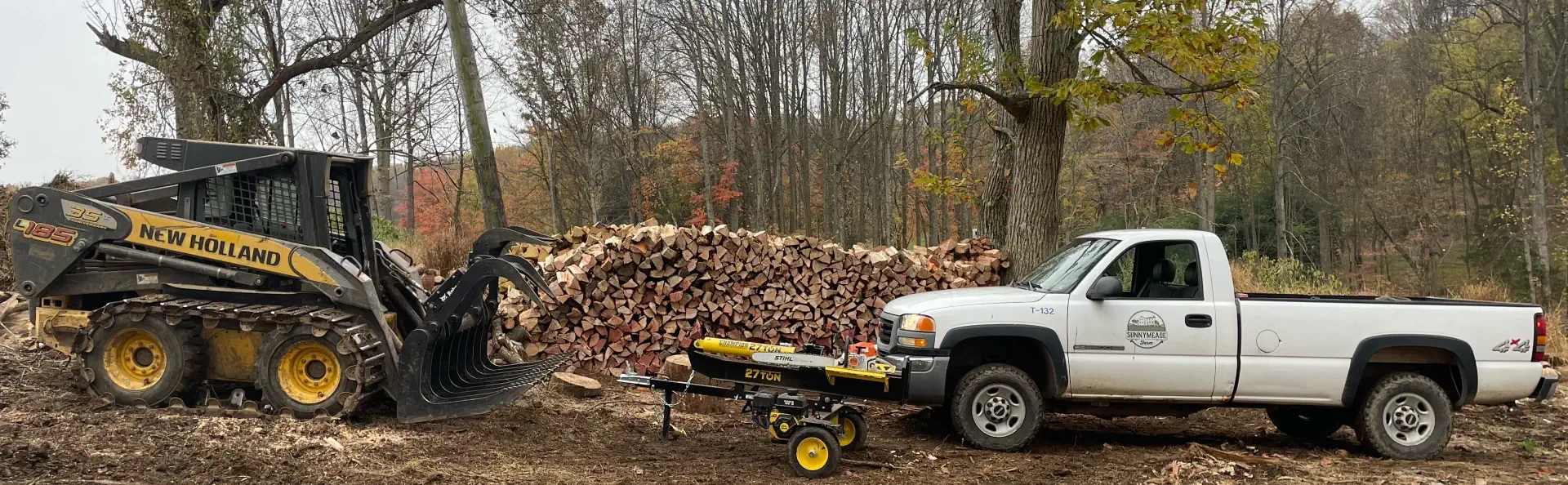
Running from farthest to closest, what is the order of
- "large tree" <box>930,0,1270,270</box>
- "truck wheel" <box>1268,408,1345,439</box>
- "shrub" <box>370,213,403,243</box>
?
"shrub" <box>370,213,403,243</box>
"large tree" <box>930,0,1270,270</box>
"truck wheel" <box>1268,408,1345,439</box>

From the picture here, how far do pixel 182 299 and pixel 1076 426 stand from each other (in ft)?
24.3

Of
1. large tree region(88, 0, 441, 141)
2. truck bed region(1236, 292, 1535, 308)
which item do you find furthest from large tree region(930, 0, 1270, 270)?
large tree region(88, 0, 441, 141)

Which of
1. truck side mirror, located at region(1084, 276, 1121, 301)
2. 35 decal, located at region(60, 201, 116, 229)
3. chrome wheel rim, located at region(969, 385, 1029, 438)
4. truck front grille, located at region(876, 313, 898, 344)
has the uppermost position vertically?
35 decal, located at region(60, 201, 116, 229)

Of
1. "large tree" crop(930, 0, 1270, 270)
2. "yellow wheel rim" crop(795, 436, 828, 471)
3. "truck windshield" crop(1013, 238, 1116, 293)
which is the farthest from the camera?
"large tree" crop(930, 0, 1270, 270)

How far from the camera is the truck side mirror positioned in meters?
6.84

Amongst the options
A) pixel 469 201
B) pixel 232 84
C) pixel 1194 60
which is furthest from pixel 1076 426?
pixel 469 201

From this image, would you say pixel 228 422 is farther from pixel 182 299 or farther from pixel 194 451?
pixel 182 299

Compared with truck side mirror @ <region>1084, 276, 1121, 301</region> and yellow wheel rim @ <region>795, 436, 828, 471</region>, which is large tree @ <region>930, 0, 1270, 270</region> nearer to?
truck side mirror @ <region>1084, 276, 1121, 301</region>

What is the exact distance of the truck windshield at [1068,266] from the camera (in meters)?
7.25

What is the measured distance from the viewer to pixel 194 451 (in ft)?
19.2

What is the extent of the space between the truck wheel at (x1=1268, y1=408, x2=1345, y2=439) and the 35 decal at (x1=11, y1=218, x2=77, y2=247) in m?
9.85

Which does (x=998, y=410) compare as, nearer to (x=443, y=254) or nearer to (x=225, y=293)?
(x=225, y=293)

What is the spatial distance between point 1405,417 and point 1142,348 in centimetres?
216

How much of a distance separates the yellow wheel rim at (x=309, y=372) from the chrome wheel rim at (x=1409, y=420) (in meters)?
7.92
